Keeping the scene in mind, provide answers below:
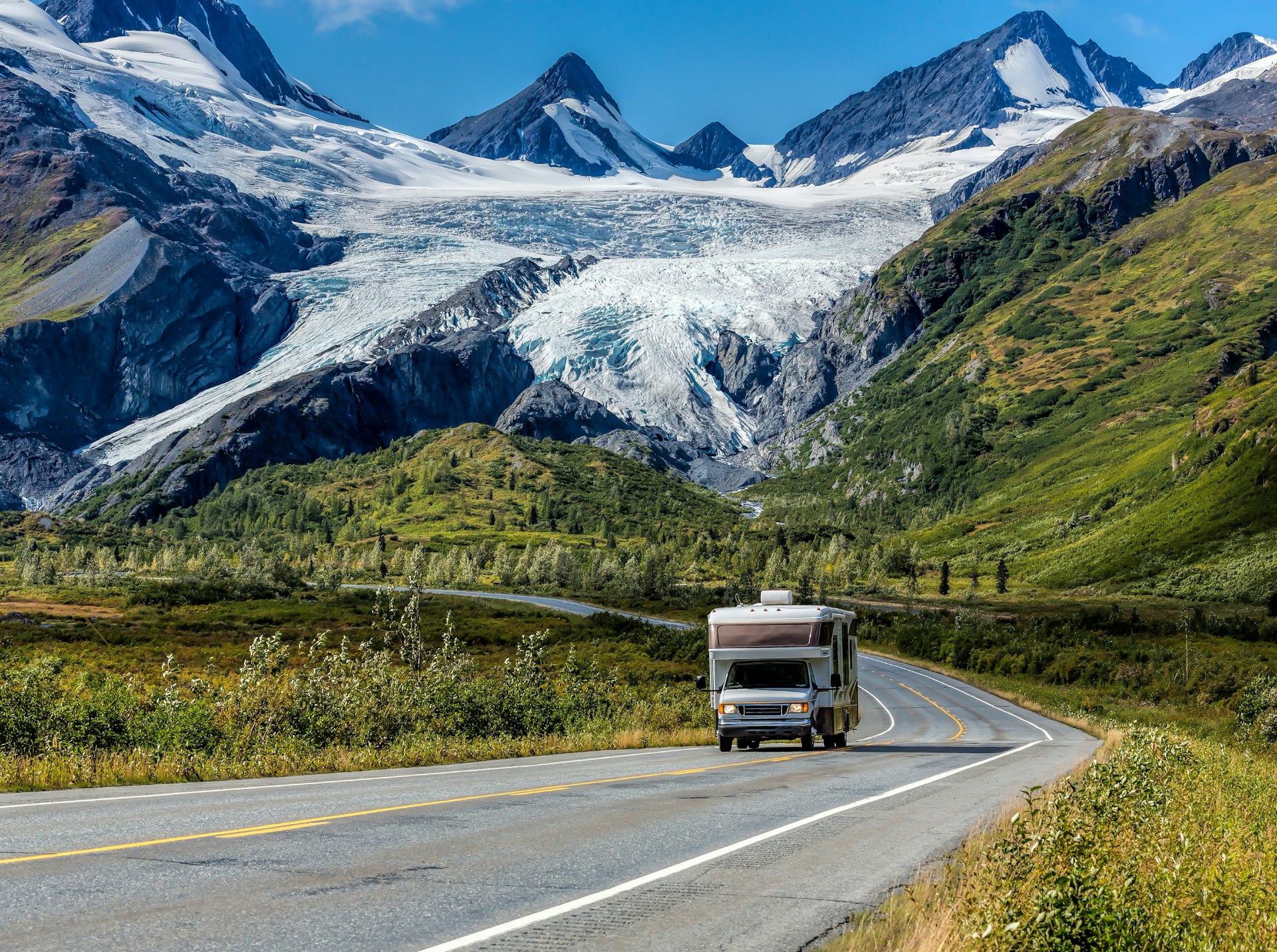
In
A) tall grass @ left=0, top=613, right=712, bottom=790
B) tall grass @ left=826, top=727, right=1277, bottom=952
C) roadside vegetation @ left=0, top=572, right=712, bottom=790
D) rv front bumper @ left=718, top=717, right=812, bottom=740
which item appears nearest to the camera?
tall grass @ left=826, top=727, right=1277, bottom=952

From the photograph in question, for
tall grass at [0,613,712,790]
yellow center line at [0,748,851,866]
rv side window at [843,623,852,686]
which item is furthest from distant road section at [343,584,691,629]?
yellow center line at [0,748,851,866]

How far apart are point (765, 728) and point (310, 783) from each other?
13.4m

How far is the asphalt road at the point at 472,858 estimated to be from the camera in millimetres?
8164

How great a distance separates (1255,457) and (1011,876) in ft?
527

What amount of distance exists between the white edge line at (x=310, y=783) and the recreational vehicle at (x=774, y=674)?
2847 millimetres

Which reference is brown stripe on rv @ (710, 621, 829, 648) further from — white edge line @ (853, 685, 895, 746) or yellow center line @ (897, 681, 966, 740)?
yellow center line @ (897, 681, 966, 740)

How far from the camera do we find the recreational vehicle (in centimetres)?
2814

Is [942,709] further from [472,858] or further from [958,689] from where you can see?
[472,858]

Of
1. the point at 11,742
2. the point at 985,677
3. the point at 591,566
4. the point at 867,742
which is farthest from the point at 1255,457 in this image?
the point at 11,742

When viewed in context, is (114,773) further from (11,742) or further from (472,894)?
(472,894)

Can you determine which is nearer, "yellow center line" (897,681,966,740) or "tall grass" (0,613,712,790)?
"tall grass" (0,613,712,790)

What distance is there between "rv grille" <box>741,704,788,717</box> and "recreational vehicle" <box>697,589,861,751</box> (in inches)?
0.7

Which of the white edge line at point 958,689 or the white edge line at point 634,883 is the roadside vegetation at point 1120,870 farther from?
the white edge line at point 958,689

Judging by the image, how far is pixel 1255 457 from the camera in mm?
145625
